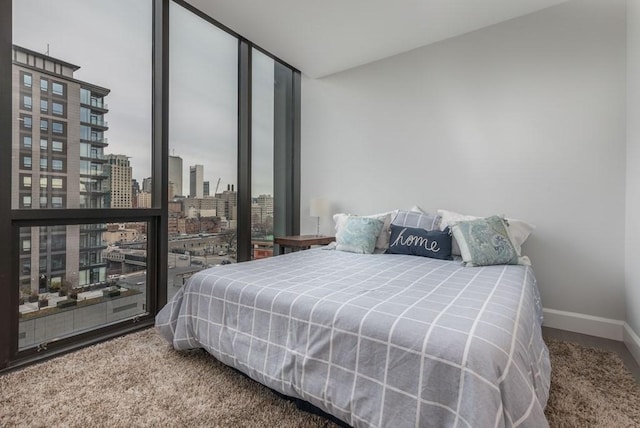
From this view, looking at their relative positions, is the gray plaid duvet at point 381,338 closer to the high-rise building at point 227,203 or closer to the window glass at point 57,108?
the high-rise building at point 227,203

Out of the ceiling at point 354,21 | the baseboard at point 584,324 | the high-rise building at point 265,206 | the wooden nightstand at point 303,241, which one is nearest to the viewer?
the baseboard at point 584,324

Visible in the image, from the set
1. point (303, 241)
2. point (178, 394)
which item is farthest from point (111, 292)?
point (303, 241)

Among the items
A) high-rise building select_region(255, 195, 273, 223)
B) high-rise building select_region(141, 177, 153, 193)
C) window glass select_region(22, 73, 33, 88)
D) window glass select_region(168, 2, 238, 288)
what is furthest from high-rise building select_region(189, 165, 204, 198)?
window glass select_region(22, 73, 33, 88)

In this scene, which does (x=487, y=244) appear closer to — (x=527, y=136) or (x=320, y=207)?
(x=527, y=136)

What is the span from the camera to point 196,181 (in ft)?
9.63

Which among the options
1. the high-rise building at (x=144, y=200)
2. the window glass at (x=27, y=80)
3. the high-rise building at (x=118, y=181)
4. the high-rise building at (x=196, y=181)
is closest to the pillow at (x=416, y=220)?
A: the high-rise building at (x=196, y=181)

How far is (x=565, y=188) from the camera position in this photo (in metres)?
2.52

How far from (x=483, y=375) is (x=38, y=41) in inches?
118

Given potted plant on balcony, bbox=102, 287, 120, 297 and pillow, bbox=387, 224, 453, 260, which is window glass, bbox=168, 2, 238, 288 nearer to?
potted plant on balcony, bbox=102, 287, 120, 297

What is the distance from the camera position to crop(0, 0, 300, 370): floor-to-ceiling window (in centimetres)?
192

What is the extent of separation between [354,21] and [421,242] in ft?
6.79

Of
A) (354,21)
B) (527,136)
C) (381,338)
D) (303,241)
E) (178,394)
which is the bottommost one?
(178,394)

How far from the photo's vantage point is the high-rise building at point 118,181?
7.64 feet

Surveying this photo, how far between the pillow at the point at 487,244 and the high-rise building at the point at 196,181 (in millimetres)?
2343
